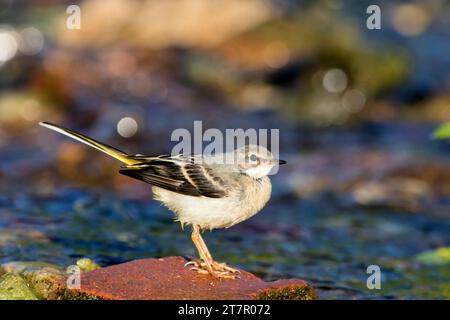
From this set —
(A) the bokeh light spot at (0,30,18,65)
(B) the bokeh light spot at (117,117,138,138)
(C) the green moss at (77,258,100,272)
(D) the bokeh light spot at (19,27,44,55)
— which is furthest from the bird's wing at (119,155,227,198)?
(D) the bokeh light spot at (19,27,44,55)

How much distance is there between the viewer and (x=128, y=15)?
2355 cm

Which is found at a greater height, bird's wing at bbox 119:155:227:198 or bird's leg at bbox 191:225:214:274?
bird's wing at bbox 119:155:227:198

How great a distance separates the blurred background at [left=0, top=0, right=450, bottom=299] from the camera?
10.9 meters

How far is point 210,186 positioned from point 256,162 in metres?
0.54

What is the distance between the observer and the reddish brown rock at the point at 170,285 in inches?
273

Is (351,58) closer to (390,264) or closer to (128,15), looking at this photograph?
(128,15)

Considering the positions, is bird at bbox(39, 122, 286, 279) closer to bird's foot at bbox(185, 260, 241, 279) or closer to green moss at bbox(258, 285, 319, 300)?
bird's foot at bbox(185, 260, 241, 279)

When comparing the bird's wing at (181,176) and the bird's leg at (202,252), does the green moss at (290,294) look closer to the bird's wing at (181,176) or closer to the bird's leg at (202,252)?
the bird's leg at (202,252)

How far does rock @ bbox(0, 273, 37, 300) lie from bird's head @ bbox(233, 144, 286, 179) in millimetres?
2415

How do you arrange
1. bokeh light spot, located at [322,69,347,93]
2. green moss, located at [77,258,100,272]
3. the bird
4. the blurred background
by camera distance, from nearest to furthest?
the bird → green moss, located at [77,258,100,272] → the blurred background → bokeh light spot, located at [322,69,347,93]

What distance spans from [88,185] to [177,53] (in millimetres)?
8012

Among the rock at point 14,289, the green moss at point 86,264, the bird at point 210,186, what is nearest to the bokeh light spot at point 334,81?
the bird at point 210,186

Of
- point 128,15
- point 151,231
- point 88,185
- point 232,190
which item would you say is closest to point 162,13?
point 128,15

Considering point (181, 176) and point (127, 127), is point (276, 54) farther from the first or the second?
point (181, 176)
